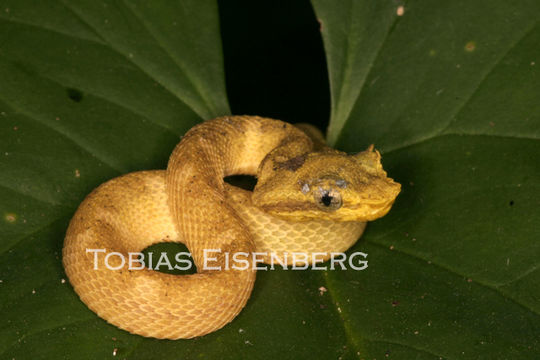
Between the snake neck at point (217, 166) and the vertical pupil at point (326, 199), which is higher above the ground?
the vertical pupil at point (326, 199)

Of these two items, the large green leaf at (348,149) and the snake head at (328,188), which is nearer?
the large green leaf at (348,149)

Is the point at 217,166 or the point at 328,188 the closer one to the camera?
the point at 328,188

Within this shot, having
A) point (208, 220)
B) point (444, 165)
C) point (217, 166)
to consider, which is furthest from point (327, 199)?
point (444, 165)

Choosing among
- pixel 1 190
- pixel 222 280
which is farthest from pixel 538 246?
pixel 1 190

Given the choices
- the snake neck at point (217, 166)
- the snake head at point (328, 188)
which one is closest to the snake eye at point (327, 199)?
the snake head at point (328, 188)

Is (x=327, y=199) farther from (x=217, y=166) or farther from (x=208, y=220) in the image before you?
(x=217, y=166)

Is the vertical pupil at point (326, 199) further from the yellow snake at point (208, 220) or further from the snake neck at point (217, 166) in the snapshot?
the snake neck at point (217, 166)
